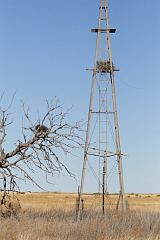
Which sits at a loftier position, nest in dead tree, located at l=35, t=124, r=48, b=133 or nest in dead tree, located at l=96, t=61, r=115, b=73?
nest in dead tree, located at l=96, t=61, r=115, b=73

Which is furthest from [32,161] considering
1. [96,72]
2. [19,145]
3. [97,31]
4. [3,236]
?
[97,31]

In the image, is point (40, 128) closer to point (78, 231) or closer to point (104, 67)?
point (78, 231)

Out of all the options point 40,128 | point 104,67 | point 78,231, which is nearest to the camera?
point 78,231

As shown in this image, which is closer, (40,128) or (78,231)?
(78,231)

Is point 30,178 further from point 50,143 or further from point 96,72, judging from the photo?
point 96,72

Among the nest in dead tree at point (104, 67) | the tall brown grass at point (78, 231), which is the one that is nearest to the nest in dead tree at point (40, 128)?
the tall brown grass at point (78, 231)

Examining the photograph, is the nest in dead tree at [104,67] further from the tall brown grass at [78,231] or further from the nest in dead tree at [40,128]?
the tall brown grass at [78,231]

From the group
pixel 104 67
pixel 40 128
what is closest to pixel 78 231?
pixel 40 128

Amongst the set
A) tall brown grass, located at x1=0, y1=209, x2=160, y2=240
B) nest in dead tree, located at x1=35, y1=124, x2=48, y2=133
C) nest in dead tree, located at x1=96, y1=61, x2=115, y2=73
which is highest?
nest in dead tree, located at x1=96, y1=61, x2=115, y2=73

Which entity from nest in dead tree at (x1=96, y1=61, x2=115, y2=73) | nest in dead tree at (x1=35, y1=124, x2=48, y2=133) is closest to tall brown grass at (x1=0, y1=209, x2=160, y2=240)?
nest in dead tree at (x1=35, y1=124, x2=48, y2=133)

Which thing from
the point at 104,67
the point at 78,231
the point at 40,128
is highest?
the point at 104,67

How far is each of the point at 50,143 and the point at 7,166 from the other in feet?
5.57

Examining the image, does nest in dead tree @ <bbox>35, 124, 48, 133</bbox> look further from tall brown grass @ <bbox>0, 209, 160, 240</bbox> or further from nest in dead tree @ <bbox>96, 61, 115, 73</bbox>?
nest in dead tree @ <bbox>96, 61, 115, 73</bbox>

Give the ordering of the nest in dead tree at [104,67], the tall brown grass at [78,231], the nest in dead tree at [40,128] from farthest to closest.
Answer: the nest in dead tree at [104,67] < the nest in dead tree at [40,128] < the tall brown grass at [78,231]
